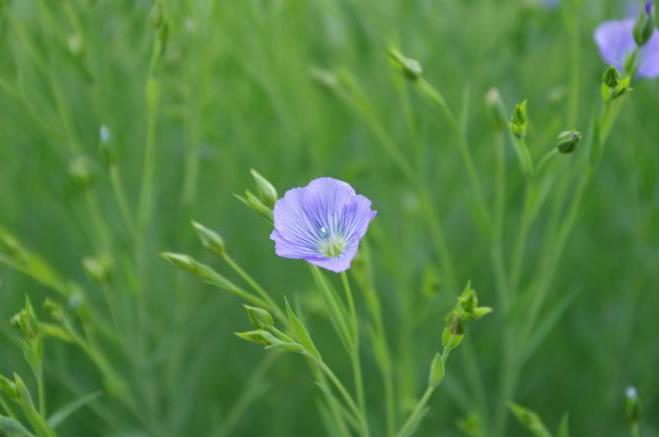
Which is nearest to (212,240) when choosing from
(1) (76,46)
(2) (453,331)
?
(2) (453,331)

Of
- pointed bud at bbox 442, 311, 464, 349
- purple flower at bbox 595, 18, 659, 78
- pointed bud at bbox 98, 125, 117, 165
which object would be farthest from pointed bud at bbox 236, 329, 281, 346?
purple flower at bbox 595, 18, 659, 78

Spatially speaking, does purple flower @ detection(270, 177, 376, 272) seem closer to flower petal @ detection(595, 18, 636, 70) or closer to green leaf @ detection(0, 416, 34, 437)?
green leaf @ detection(0, 416, 34, 437)

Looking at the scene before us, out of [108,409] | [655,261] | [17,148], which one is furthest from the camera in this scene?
[17,148]

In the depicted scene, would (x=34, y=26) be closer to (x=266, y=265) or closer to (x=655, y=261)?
(x=266, y=265)

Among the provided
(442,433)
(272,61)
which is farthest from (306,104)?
(442,433)

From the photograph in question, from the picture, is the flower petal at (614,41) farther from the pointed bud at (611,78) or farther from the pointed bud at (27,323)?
the pointed bud at (27,323)
